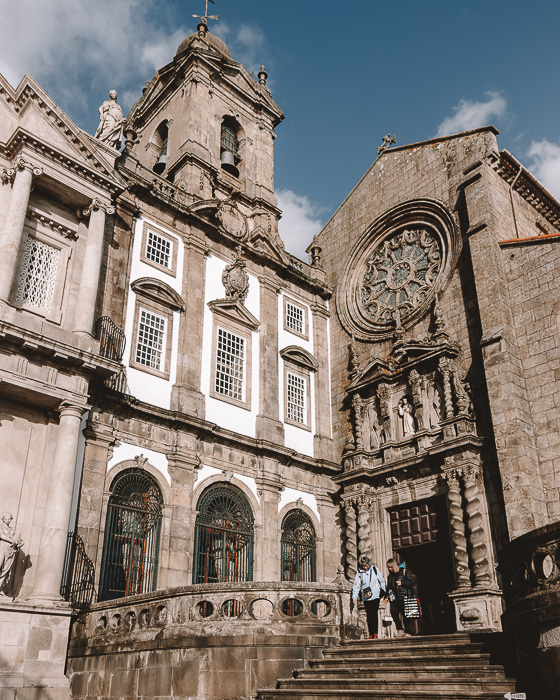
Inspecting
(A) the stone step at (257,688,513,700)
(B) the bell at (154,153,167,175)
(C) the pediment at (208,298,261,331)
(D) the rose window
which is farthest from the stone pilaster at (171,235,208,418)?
(A) the stone step at (257,688,513,700)

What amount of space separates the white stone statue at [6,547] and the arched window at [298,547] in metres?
8.17

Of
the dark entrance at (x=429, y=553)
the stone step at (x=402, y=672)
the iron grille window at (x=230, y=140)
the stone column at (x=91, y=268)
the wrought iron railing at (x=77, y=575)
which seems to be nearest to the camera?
the stone step at (x=402, y=672)

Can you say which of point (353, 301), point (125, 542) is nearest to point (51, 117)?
point (125, 542)

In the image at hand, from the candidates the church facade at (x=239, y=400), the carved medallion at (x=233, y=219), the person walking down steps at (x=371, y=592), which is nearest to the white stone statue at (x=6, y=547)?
the church facade at (x=239, y=400)

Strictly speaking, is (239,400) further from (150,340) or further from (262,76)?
(262,76)

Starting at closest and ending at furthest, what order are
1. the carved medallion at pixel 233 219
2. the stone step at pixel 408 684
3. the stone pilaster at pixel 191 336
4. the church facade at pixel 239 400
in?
the stone step at pixel 408 684 < the church facade at pixel 239 400 < the stone pilaster at pixel 191 336 < the carved medallion at pixel 233 219

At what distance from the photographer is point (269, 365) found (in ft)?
65.4

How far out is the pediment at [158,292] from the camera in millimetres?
17188

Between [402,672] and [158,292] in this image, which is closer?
[402,672]

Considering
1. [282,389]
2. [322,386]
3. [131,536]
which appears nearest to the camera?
[131,536]

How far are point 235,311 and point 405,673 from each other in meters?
12.2

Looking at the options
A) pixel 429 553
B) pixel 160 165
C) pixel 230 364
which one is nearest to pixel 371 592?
pixel 429 553

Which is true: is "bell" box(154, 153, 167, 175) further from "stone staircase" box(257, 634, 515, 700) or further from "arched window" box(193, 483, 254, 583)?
"stone staircase" box(257, 634, 515, 700)

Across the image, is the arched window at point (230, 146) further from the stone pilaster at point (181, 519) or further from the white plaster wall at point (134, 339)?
the stone pilaster at point (181, 519)
